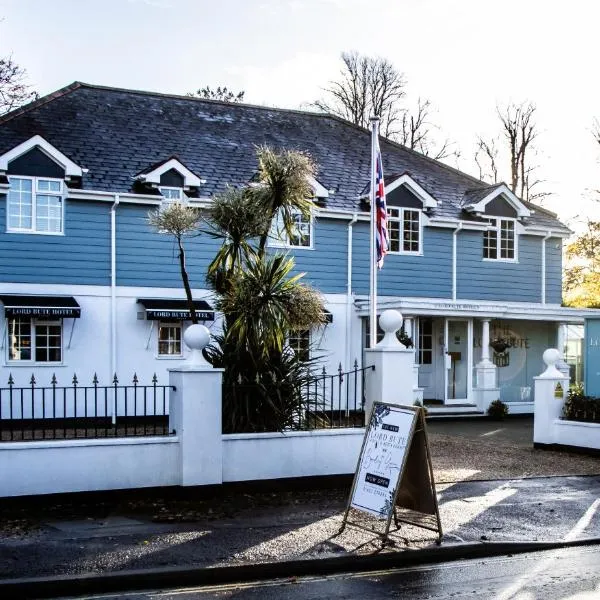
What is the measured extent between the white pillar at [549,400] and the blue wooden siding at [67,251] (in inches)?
434

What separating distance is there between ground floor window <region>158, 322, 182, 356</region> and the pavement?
36.2ft

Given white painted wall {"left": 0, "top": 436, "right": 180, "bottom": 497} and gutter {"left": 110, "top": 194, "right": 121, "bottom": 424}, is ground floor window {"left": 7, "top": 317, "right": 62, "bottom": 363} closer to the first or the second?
gutter {"left": 110, "top": 194, "right": 121, "bottom": 424}

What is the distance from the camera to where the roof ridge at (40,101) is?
23.2 metres

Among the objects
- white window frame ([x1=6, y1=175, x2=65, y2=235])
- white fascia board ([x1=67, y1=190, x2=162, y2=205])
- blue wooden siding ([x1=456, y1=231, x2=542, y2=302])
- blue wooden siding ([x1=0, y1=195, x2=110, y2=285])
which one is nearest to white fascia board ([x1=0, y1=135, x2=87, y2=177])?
white window frame ([x1=6, y1=175, x2=65, y2=235])

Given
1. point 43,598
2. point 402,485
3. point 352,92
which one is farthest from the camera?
point 352,92

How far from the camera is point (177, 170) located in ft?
73.7

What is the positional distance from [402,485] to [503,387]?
1761 centimetres

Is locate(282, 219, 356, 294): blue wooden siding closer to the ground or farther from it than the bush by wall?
farther from it

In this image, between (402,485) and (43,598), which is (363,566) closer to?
(402,485)

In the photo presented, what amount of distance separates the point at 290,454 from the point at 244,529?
2.46m

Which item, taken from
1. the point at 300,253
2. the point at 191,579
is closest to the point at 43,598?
the point at 191,579

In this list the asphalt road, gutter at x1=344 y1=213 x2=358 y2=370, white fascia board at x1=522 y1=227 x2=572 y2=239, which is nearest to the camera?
the asphalt road

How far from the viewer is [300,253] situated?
23.8m

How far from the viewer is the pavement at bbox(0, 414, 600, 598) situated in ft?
26.4
